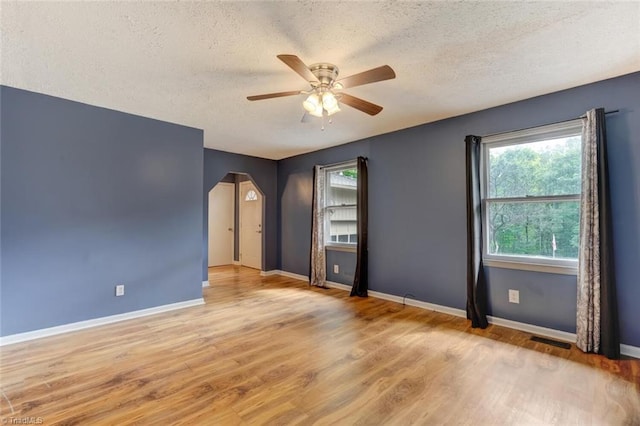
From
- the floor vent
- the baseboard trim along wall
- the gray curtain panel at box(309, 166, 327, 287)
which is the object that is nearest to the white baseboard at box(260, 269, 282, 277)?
the gray curtain panel at box(309, 166, 327, 287)

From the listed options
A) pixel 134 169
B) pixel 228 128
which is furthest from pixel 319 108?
pixel 134 169

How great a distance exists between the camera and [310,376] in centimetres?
228

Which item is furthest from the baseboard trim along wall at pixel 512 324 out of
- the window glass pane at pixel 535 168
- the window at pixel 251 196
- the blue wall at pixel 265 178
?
the window at pixel 251 196

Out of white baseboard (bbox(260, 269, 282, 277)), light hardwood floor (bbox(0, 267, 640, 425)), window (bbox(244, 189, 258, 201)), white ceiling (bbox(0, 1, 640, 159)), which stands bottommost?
light hardwood floor (bbox(0, 267, 640, 425))

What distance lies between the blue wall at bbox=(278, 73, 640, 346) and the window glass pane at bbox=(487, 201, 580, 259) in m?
0.26

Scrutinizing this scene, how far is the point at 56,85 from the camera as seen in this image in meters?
2.86

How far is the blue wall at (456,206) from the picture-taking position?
2627mm

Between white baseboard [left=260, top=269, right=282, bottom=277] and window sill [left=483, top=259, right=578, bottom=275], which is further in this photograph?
white baseboard [left=260, top=269, right=282, bottom=277]

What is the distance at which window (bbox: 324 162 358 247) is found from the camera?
5.14 metres

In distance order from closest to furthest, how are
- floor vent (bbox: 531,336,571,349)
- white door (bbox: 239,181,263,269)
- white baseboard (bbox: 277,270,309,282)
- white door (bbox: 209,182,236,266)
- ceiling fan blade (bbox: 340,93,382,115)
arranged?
ceiling fan blade (bbox: 340,93,382,115) < floor vent (bbox: 531,336,571,349) < white baseboard (bbox: 277,270,309,282) < white door (bbox: 239,181,263,269) < white door (bbox: 209,182,236,266)

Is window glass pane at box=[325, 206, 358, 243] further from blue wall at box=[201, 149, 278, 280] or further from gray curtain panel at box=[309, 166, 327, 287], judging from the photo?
blue wall at box=[201, 149, 278, 280]

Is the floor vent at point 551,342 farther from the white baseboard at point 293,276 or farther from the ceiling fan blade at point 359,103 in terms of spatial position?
the white baseboard at point 293,276

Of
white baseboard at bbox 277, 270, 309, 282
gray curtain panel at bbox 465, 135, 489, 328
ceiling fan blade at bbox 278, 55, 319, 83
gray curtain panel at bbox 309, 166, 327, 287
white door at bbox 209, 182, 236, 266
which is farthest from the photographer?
white door at bbox 209, 182, 236, 266

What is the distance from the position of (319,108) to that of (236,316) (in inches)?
105
